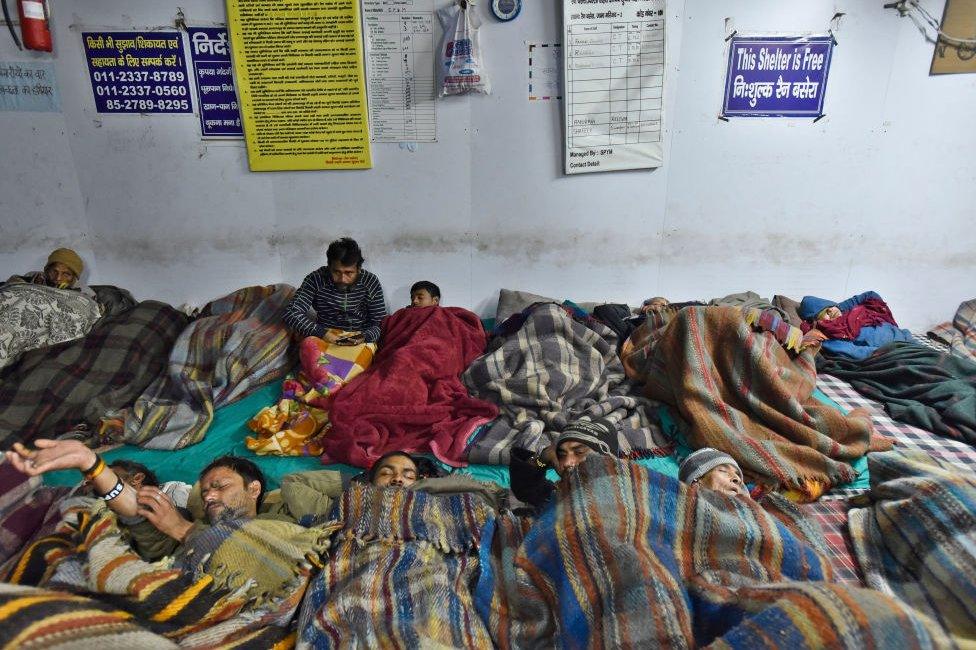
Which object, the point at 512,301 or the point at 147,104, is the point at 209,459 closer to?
the point at 512,301

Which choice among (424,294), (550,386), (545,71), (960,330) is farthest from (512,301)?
(960,330)

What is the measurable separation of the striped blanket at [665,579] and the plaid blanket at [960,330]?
86.9 inches

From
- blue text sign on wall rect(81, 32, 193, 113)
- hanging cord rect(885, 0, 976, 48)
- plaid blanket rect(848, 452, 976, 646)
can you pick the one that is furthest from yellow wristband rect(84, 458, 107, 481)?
hanging cord rect(885, 0, 976, 48)

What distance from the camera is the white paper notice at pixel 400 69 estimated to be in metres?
2.41

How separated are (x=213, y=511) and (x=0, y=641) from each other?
25.7 inches

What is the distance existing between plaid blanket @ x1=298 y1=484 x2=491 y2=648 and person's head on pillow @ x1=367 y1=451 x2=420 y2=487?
0.38 feet

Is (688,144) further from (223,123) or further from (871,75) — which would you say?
(223,123)

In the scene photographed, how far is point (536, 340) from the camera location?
2.34m

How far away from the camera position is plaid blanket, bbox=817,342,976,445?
1963 millimetres

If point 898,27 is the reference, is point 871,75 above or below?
below

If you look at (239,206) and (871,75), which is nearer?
(871,75)

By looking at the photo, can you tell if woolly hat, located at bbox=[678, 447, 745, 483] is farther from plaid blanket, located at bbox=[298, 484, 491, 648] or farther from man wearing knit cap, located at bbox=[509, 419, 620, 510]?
plaid blanket, located at bbox=[298, 484, 491, 648]

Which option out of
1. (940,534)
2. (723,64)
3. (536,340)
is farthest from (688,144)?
(940,534)

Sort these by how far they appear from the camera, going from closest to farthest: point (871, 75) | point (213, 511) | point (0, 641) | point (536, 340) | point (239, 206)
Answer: point (0, 641) → point (213, 511) → point (536, 340) → point (871, 75) → point (239, 206)
